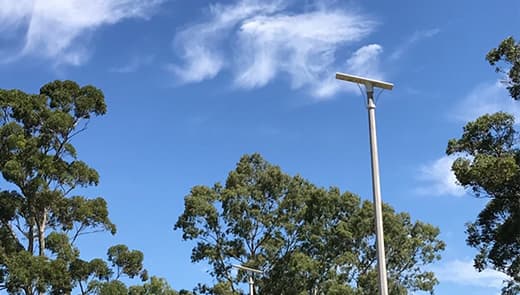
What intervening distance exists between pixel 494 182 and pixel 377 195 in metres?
7.67

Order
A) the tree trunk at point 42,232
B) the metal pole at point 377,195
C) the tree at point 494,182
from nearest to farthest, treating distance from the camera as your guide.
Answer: the metal pole at point 377,195
the tree at point 494,182
the tree trunk at point 42,232

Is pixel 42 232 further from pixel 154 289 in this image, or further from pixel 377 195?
pixel 377 195

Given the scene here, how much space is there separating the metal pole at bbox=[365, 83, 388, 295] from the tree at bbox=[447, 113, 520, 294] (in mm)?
7068

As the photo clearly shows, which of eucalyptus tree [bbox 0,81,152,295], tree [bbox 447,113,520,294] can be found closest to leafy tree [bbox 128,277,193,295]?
eucalyptus tree [bbox 0,81,152,295]

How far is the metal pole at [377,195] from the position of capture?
10.1 metres

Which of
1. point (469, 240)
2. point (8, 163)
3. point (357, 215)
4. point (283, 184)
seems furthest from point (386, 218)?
point (8, 163)

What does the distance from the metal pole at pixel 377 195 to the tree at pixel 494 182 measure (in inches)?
278

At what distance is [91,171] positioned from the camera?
2442 cm

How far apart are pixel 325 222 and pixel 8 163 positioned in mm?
13963

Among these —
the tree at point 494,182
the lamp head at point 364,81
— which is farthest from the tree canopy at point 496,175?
the lamp head at point 364,81

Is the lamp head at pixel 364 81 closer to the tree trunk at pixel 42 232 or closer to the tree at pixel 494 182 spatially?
the tree at pixel 494 182

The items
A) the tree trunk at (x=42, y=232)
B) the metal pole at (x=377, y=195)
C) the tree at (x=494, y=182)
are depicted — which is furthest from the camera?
the tree trunk at (x=42, y=232)

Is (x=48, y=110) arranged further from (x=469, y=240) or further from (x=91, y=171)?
(x=469, y=240)

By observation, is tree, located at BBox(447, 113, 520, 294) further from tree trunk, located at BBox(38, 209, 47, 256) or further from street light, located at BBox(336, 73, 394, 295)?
tree trunk, located at BBox(38, 209, 47, 256)
